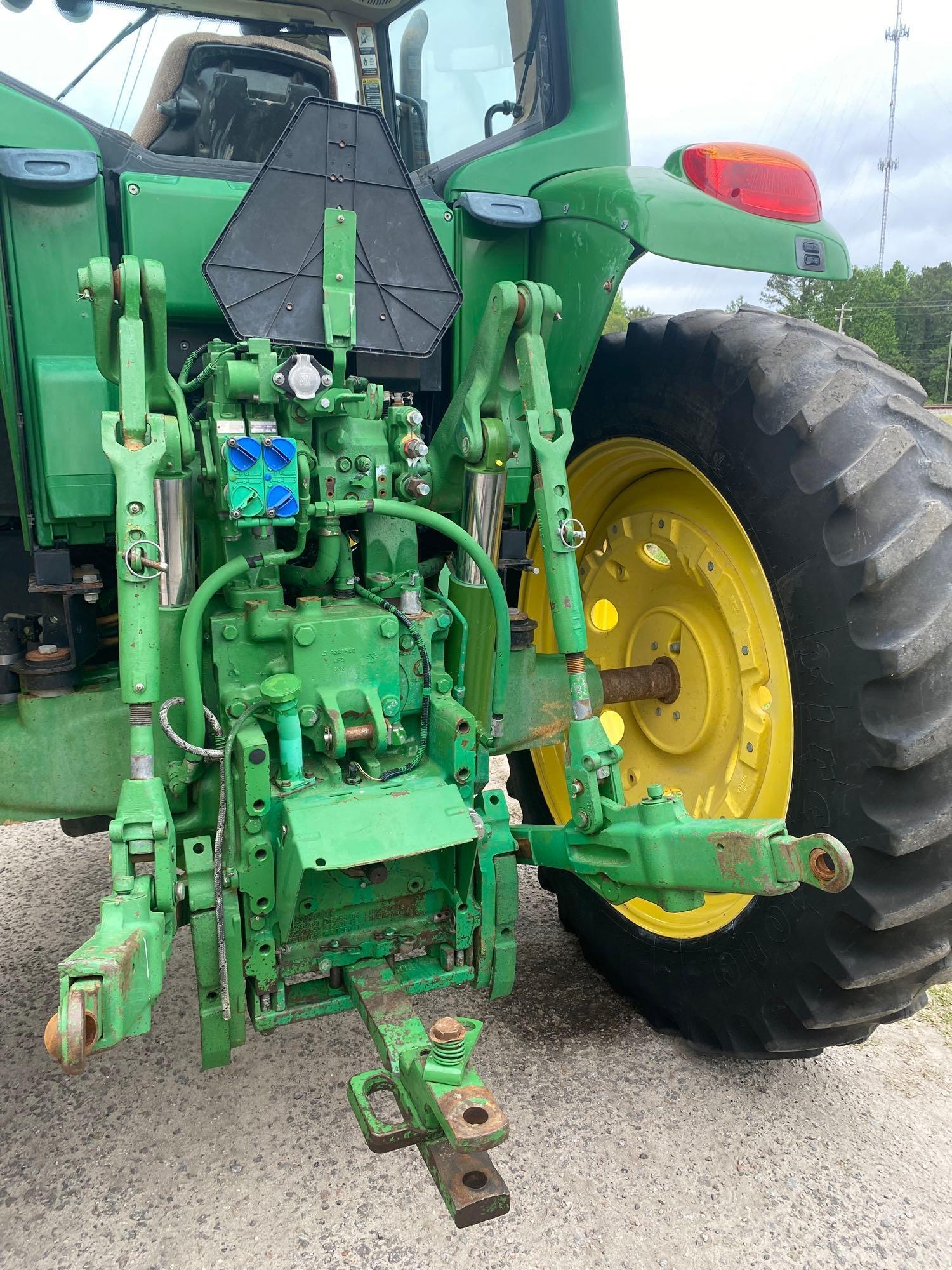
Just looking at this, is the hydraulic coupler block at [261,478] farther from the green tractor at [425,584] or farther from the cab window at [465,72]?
the cab window at [465,72]

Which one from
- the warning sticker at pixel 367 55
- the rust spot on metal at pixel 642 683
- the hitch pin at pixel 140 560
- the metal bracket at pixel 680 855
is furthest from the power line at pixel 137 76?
the metal bracket at pixel 680 855

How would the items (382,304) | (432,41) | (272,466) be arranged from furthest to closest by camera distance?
(432,41)
(382,304)
(272,466)

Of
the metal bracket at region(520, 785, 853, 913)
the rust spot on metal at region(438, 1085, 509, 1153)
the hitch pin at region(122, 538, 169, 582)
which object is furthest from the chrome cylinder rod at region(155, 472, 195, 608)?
the rust spot on metal at region(438, 1085, 509, 1153)

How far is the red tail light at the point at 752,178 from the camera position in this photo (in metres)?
1.99

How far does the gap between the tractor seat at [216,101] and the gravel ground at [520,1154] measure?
2255 mm

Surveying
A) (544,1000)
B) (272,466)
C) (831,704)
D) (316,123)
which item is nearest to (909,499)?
(831,704)

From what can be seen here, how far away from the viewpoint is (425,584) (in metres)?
2.39

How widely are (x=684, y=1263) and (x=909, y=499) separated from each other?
1454mm

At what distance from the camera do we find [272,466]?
1825 mm

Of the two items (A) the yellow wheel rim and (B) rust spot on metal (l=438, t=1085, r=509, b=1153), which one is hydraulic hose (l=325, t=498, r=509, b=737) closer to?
(A) the yellow wheel rim

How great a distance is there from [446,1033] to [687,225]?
1.62m

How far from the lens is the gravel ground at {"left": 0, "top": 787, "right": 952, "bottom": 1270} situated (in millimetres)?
1744

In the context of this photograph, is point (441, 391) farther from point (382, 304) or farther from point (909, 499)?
point (909, 499)

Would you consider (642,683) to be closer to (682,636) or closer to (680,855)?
(682,636)
